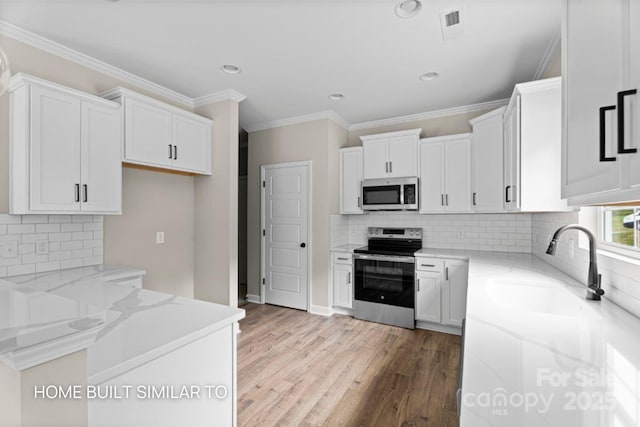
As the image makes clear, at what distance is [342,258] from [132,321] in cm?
292

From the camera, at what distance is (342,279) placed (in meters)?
3.92

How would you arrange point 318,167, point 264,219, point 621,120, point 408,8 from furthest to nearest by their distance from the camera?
1. point 264,219
2. point 318,167
3. point 408,8
4. point 621,120

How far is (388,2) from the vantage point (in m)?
1.91

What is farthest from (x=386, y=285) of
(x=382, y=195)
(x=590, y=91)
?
(x=590, y=91)

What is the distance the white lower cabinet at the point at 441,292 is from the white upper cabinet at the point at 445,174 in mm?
665

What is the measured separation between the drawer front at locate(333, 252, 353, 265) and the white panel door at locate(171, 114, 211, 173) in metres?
1.85

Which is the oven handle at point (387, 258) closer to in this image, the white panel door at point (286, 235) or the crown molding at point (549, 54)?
the white panel door at point (286, 235)

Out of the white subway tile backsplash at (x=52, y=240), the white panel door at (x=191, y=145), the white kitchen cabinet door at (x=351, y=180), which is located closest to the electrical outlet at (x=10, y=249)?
the white subway tile backsplash at (x=52, y=240)

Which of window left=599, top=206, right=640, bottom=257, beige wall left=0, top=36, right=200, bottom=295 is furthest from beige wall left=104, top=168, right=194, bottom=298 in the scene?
window left=599, top=206, right=640, bottom=257

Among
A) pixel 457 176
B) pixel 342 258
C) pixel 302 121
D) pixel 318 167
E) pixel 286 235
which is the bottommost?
pixel 342 258

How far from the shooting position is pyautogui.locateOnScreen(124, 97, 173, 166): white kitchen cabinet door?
262 cm

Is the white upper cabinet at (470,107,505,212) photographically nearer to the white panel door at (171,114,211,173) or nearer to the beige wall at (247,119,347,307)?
the beige wall at (247,119,347,307)

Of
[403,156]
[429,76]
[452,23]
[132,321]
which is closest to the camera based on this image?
[132,321]

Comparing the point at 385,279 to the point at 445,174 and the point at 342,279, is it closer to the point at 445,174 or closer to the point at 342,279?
the point at 342,279
